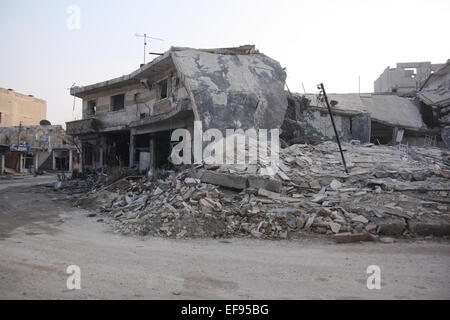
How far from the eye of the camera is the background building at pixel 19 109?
34.7m

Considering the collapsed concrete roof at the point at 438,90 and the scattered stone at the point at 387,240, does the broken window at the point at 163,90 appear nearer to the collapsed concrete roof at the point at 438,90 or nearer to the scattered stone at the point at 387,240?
the scattered stone at the point at 387,240

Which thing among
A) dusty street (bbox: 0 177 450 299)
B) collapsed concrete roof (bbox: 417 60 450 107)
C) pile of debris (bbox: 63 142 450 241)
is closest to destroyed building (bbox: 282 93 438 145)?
collapsed concrete roof (bbox: 417 60 450 107)

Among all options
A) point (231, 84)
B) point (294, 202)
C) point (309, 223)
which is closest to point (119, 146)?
point (231, 84)

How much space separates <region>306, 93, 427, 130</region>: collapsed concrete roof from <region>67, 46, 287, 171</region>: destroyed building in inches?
173

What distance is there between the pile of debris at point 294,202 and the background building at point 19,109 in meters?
32.6

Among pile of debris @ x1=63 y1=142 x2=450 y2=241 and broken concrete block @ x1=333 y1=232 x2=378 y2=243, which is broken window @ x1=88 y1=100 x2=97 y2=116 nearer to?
pile of debris @ x1=63 y1=142 x2=450 y2=241

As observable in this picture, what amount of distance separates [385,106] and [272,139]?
10266mm

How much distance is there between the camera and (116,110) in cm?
1858

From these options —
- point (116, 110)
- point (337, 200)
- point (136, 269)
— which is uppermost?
point (116, 110)

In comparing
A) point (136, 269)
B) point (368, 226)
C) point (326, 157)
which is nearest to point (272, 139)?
point (326, 157)

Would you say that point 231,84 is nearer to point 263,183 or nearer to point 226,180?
point 226,180

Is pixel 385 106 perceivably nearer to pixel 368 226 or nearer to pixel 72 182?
pixel 368 226

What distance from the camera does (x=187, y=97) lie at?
1192 cm

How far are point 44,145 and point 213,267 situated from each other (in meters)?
34.5
